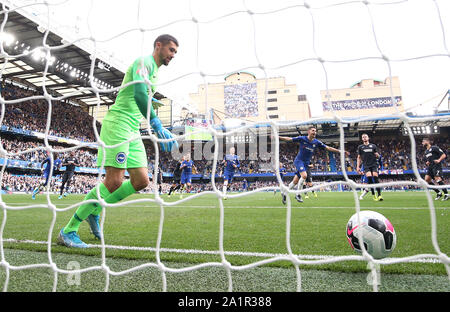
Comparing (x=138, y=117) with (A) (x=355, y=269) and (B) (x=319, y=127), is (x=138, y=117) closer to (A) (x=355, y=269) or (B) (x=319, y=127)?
(A) (x=355, y=269)

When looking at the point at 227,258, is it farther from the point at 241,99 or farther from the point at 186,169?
the point at 241,99

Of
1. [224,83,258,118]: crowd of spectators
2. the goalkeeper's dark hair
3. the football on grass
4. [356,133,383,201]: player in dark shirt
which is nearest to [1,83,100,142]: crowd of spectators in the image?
[224,83,258,118]: crowd of spectators

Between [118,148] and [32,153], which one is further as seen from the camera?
[32,153]

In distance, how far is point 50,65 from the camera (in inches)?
750

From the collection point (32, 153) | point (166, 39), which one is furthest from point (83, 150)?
point (166, 39)

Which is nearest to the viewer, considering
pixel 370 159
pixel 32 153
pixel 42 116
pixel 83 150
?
pixel 370 159

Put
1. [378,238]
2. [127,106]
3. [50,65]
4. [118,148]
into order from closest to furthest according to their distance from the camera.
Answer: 1. [378,238]
2. [118,148]
3. [127,106]
4. [50,65]

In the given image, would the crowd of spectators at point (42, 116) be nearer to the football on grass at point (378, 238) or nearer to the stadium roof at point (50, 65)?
the stadium roof at point (50, 65)

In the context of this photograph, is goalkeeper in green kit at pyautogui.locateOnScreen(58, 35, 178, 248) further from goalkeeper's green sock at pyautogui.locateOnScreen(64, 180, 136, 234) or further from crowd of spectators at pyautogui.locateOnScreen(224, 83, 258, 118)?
crowd of spectators at pyautogui.locateOnScreen(224, 83, 258, 118)

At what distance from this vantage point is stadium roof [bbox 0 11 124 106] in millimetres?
16781

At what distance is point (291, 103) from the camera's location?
4384 cm

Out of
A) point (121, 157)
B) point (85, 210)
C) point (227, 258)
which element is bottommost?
point (227, 258)
